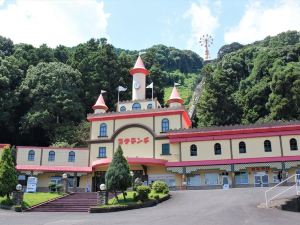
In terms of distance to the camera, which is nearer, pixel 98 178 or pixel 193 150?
pixel 193 150

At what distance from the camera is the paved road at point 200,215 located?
15.9m

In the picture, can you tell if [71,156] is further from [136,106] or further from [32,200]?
[32,200]

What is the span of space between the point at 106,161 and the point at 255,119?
27590 mm

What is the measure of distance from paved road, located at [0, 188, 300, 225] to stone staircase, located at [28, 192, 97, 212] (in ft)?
8.88

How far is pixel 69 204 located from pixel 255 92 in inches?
1546

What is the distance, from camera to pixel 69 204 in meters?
25.8

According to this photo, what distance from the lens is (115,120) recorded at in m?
39.6

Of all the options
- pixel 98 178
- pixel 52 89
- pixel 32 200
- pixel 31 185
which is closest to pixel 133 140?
pixel 98 178

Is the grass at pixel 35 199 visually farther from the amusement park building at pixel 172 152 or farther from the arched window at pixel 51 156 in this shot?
the arched window at pixel 51 156

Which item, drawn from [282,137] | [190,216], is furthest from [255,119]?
[190,216]

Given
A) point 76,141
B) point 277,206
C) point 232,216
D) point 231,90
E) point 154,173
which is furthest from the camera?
point 231,90

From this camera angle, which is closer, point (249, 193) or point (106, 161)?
point (249, 193)

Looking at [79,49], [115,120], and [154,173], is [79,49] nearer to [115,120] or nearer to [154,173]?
[115,120]

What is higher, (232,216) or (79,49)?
(79,49)
